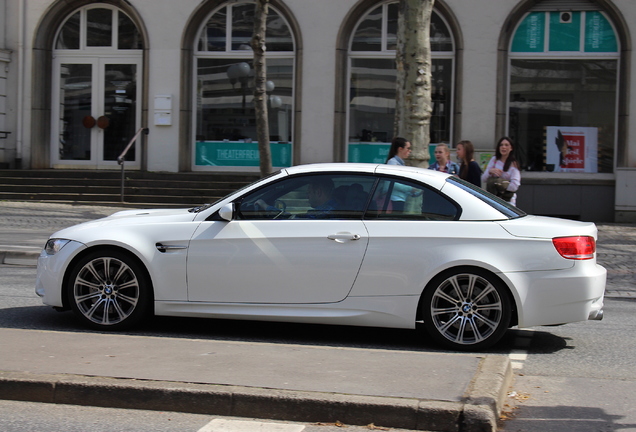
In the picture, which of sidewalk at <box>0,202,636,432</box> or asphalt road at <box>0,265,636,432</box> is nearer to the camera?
sidewalk at <box>0,202,636,432</box>

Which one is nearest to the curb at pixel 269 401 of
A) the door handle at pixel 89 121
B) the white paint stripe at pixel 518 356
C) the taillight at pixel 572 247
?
the white paint stripe at pixel 518 356

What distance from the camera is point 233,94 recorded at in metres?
21.3

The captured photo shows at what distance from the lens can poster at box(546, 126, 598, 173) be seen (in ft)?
64.0

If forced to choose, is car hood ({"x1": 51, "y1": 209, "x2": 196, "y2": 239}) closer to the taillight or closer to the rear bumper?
the rear bumper

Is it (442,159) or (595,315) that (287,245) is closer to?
(595,315)

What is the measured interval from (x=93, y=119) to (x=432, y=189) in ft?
55.3

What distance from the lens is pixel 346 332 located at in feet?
23.8

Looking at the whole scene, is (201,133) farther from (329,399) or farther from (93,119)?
(329,399)

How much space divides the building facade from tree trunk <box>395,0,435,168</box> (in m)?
6.55

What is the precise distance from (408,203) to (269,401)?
2540 mm

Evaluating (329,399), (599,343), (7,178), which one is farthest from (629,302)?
(7,178)

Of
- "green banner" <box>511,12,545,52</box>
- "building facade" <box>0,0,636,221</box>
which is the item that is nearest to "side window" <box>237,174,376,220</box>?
"building facade" <box>0,0,636,221</box>

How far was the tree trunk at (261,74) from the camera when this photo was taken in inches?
598

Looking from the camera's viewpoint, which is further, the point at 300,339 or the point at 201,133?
the point at 201,133
